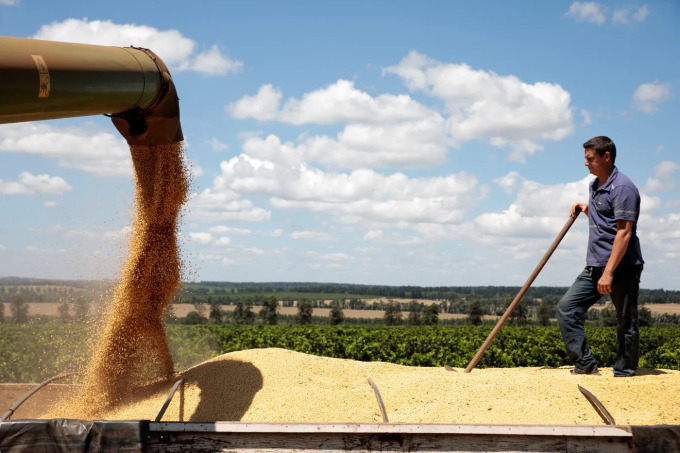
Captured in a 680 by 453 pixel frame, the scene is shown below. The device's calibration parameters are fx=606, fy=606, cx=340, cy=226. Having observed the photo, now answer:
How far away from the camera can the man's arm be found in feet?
15.7

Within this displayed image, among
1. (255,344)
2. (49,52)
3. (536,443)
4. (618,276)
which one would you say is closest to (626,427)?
(536,443)

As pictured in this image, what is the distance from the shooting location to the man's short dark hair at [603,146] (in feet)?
16.8

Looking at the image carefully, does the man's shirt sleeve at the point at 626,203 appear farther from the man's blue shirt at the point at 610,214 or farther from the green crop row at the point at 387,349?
the green crop row at the point at 387,349

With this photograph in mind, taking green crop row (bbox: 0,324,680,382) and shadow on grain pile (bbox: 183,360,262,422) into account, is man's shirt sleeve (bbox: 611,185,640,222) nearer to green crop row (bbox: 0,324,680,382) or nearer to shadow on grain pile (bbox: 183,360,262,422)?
shadow on grain pile (bbox: 183,360,262,422)

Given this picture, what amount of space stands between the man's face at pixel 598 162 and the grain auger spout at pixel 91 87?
351cm

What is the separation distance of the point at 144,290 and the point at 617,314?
410cm

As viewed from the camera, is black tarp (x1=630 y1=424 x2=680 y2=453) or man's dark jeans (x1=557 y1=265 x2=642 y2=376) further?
man's dark jeans (x1=557 y1=265 x2=642 y2=376)

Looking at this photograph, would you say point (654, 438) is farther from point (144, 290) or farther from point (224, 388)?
point (144, 290)

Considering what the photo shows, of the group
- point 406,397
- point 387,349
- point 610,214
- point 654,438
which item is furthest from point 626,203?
point 387,349

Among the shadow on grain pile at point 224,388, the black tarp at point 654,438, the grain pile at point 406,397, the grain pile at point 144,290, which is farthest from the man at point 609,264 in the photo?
the grain pile at point 144,290

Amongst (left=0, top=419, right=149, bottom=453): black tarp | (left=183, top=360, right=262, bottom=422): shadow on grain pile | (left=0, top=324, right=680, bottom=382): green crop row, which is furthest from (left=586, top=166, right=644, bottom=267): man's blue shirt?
(left=0, top=324, right=680, bottom=382): green crop row

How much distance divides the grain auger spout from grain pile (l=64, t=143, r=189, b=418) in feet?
1.13

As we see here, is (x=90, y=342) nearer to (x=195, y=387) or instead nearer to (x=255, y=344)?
(x=195, y=387)

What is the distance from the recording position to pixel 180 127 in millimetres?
5230
